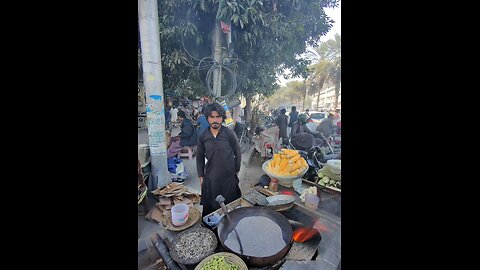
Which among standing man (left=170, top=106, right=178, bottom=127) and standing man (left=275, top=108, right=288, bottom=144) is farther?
standing man (left=275, top=108, right=288, bottom=144)

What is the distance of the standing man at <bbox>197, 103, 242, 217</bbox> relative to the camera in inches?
59.9

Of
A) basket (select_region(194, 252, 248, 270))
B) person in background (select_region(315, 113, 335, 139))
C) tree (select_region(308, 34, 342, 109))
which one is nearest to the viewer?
basket (select_region(194, 252, 248, 270))

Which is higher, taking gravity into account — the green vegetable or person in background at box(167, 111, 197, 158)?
person in background at box(167, 111, 197, 158)

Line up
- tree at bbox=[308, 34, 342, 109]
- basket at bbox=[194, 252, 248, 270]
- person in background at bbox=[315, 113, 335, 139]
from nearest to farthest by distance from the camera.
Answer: basket at bbox=[194, 252, 248, 270], tree at bbox=[308, 34, 342, 109], person in background at bbox=[315, 113, 335, 139]

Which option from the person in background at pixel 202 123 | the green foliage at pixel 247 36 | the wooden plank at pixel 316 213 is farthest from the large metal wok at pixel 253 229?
the green foliage at pixel 247 36

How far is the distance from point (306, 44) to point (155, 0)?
107cm

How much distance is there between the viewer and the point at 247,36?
1.51m

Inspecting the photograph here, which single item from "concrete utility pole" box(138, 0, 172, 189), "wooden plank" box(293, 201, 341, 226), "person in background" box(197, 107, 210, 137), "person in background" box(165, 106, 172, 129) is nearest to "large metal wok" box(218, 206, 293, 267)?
"wooden plank" box(293, 201, 341, 226)

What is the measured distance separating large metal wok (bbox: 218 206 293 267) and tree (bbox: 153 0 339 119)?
824 mm

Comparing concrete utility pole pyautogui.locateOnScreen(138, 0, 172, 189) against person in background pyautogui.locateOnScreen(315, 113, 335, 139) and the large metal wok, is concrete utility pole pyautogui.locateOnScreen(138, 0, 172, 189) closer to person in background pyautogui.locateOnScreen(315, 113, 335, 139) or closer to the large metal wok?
the large metal wok

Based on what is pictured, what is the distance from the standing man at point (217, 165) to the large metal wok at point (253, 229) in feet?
0.40

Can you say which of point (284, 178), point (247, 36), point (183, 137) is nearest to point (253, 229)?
point (284, 178)
